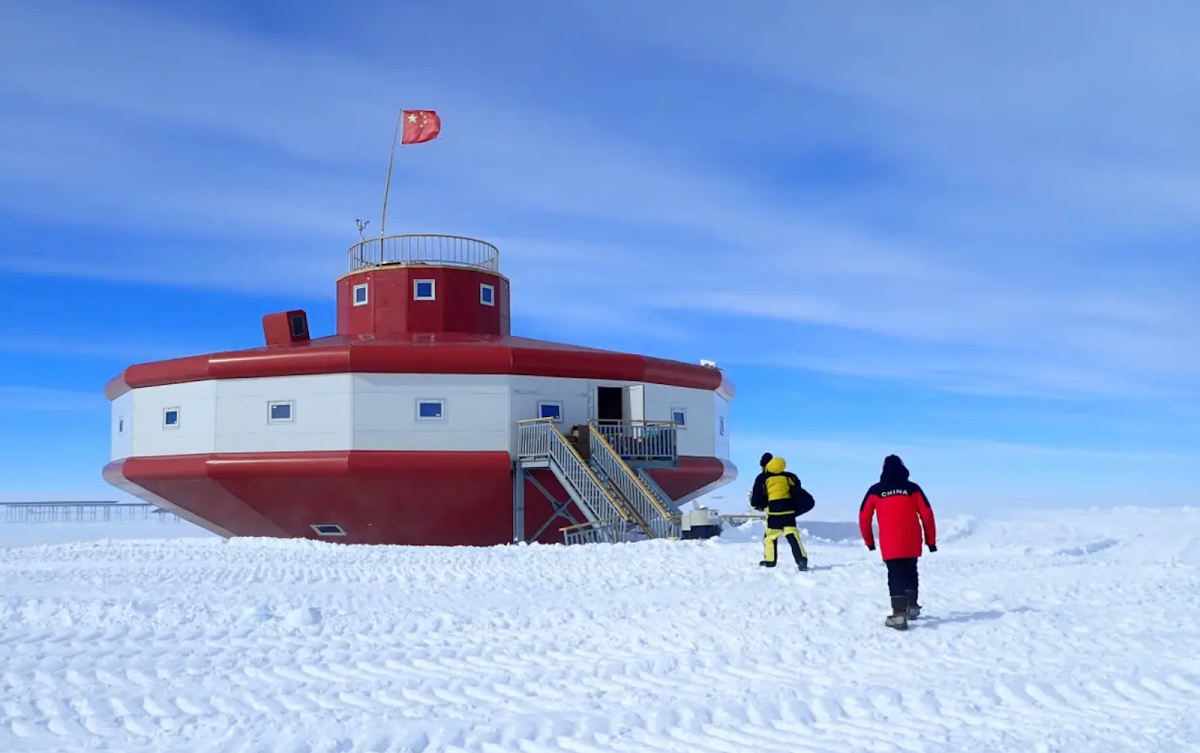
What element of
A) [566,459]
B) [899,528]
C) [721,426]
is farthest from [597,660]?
[721,426]

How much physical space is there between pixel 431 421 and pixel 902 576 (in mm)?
15336

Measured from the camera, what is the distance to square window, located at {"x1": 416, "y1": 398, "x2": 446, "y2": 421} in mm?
23812

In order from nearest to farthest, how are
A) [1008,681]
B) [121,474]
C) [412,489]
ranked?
[1008,681] → [412,489] → [121,474]

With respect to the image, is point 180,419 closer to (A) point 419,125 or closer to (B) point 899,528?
(A) point 419,125

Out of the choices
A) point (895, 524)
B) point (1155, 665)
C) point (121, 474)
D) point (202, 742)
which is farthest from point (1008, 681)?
point (121, 474)

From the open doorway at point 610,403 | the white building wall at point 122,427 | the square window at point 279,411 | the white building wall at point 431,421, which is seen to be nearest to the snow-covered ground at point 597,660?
the white building wall at point 431,421

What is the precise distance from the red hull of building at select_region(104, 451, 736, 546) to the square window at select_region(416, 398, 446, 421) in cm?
81

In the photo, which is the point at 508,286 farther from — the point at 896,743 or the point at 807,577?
the point at 896,743

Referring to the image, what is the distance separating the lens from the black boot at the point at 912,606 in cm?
993

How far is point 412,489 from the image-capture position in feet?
77.5

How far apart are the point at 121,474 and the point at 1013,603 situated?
868 inches

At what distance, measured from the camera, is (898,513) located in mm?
10094

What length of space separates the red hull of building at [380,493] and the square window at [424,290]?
6.28 metres

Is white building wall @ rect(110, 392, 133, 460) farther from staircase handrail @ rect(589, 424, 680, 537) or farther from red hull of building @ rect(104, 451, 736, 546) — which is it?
staircase handrail @ rect(589, 424, 680, 537)
